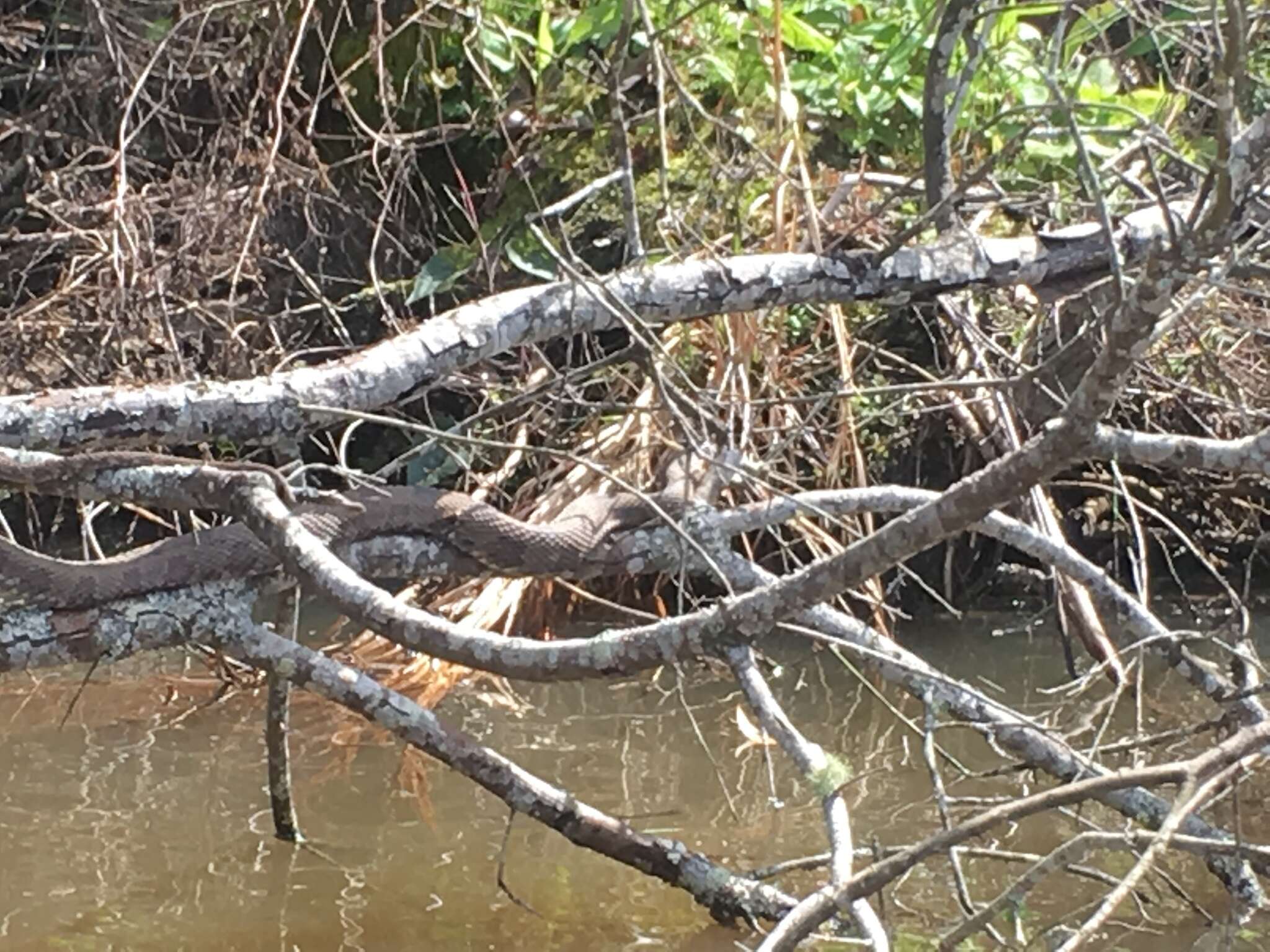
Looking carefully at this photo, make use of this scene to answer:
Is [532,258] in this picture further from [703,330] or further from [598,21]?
[598,21]

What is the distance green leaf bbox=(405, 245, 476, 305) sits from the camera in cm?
571

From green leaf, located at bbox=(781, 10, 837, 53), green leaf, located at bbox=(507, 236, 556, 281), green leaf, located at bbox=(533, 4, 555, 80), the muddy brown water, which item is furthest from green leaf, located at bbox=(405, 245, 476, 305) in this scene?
the muddy brown water

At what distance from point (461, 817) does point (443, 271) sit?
7.57 ft

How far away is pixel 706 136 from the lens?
18.8ft

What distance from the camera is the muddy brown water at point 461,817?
3561mm

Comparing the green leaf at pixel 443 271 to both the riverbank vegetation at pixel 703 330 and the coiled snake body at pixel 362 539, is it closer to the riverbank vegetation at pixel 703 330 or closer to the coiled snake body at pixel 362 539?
the riverbank vegetation at pixel 703 330

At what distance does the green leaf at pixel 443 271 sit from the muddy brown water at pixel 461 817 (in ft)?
4.78

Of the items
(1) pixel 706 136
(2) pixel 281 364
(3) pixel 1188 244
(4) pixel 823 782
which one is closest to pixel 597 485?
(2) pixel 281 364

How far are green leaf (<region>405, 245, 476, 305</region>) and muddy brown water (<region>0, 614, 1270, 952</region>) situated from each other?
4.78 feet

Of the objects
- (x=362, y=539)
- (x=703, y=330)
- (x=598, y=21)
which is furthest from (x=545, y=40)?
(x=362, y=539)

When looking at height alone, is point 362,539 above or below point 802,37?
below

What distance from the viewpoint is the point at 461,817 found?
4.16 metres

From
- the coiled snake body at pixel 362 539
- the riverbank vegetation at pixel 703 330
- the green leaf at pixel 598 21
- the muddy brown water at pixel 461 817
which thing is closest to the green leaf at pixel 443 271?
the riverbank vegetation at pixel 703 330

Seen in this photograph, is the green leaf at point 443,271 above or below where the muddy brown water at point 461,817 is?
above
